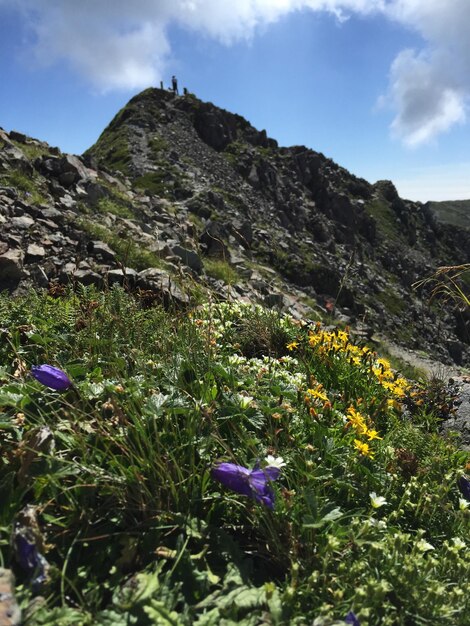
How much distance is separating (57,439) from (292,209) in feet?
238

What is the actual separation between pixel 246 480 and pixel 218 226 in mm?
24660

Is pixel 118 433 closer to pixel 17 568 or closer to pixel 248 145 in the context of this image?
pixel 17 568

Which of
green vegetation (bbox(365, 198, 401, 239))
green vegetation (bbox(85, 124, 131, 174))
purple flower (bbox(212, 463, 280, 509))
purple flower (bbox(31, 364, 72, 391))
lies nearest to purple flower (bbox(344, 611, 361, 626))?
purple flower (bbox(212, 463, 280, 509))

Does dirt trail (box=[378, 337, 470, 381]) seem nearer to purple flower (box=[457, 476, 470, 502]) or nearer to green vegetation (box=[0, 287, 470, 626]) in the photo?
purple flower (box=[457, 476, 470, 502])

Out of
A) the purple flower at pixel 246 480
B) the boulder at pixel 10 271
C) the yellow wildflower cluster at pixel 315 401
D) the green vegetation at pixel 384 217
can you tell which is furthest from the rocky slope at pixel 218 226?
the purple flower at pixel 246 480

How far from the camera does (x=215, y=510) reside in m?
2.56

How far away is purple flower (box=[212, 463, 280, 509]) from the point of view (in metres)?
2.31

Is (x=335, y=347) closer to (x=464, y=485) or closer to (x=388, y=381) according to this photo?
(x=388, y=381)

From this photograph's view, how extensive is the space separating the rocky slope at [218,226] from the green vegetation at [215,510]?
114 cm

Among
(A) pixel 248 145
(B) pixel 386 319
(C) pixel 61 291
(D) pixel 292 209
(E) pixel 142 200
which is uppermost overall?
(A) pixel 248 145

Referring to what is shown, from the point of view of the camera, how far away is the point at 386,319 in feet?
185

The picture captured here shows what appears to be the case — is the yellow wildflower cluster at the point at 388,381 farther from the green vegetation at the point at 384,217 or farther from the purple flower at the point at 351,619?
the green vegetation at the point at 384,217

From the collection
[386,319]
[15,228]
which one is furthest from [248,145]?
[15,228]

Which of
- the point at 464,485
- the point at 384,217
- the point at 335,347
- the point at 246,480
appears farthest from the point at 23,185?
the point at 384,217
